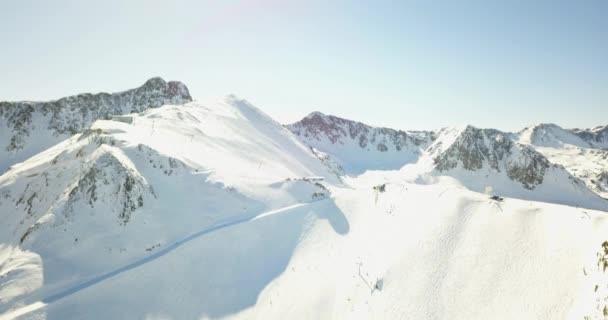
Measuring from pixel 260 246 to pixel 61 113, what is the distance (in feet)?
306

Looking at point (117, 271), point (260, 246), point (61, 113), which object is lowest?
point (117, 271)

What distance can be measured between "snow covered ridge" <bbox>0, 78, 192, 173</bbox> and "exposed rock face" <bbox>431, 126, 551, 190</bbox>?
106 meters

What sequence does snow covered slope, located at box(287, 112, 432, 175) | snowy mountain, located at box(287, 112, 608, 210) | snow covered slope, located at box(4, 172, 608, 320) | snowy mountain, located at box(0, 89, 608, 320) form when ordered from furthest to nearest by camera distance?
1. snow covered slope, located at box(287, 112, 432, 175)
2. snowy mountain, located at box(287, 112, 608, 210)
3. snowy mountain, located at box(0, 89, 608, 320)
4. snow covered slope, located at box(4, 172, 608, 320)

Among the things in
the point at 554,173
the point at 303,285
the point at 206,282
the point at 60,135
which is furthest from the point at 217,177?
the point at 554,173

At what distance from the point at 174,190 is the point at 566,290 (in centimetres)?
2006

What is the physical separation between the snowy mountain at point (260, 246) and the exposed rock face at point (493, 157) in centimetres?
11276

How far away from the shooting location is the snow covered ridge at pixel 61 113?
2751 inches

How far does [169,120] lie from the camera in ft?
108

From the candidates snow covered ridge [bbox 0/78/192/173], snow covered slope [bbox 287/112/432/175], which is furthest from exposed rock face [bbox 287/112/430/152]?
snow covered ridge [bbox 0/78/192/173]

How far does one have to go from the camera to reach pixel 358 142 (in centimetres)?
18525

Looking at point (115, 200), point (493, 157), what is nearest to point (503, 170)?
point (493, 157)

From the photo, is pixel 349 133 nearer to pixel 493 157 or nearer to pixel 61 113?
pixel 493 157

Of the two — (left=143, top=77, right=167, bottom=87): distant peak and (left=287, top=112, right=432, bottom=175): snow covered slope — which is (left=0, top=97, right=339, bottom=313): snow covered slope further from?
(left=287, top=112, right=432, bottom=175): snow covered slope

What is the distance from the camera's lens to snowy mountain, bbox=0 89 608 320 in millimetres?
10539
